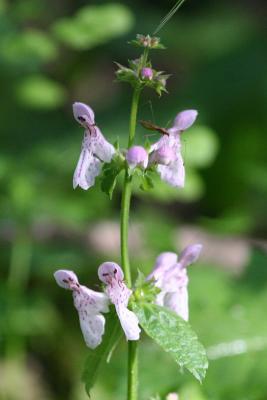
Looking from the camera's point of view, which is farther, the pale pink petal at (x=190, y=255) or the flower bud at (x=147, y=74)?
the pale pink petal at (x=190, y=255)

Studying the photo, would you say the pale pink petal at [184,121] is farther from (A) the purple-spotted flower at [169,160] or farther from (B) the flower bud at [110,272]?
(B) the flower bud at [110,272]

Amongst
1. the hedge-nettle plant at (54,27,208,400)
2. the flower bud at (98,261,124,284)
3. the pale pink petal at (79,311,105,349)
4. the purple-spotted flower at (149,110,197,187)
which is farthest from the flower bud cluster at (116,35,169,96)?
the pale pink petal at (79,311,105,349)

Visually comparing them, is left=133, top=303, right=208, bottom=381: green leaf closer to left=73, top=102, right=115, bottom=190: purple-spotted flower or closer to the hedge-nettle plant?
the hedge-nettle plant

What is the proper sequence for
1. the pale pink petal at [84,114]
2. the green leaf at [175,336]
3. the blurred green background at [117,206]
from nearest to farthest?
1. the green leaf at [175,336]
2. the pale pink petal at [84,114]
3. the blurred green background at [117,206]

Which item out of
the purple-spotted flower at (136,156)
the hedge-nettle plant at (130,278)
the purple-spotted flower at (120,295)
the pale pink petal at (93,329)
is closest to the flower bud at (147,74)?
the hedge-nettle plant at (130,278)

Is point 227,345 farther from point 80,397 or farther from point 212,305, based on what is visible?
point 80,397

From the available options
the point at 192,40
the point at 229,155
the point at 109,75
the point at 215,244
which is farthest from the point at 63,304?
the point at 109,75
